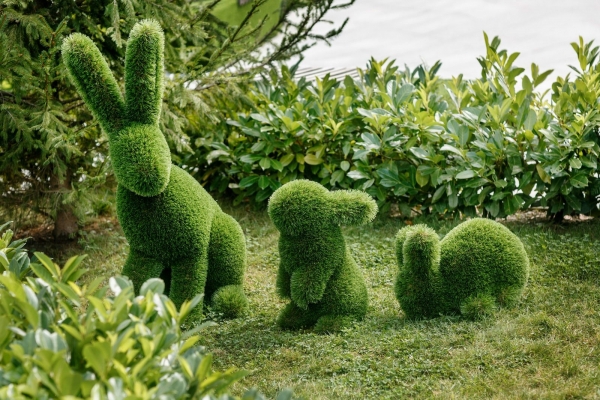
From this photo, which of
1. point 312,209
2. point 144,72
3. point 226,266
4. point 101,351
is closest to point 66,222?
point 226,266

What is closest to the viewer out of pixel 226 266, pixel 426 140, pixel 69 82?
pixel 226 266

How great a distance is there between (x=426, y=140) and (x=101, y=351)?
4476mm

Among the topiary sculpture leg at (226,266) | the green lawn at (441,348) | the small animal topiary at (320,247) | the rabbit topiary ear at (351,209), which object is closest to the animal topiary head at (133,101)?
the topiary sculpture leg at (226,266)

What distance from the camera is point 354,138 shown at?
20.7 ft

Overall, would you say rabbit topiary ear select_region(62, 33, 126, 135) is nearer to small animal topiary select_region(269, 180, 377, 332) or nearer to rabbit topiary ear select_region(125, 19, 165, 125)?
rabbit topiary ear select_region(125, 19, 165, 125)

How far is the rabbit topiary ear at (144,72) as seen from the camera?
12.3 feet

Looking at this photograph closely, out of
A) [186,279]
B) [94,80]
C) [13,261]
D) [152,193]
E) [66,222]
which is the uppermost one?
[94,80]

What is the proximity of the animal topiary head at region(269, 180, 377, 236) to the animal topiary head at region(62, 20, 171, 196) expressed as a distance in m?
0.70

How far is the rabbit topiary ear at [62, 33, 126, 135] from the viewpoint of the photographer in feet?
12.4

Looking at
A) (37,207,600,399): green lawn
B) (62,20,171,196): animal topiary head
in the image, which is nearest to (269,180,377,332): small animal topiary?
(37,207,600,399): green lawn

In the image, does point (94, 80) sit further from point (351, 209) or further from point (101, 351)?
point (101, 351)

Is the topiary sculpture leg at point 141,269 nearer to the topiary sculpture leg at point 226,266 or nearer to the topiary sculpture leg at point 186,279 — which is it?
the topiary sculpture leg at point 186,279

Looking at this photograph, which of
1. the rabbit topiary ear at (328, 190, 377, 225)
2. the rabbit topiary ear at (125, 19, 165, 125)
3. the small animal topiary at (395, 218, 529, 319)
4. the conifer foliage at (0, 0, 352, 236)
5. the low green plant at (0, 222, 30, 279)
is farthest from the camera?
the conifer foliage at (0, 0, 352, 236)

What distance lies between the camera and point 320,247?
3.85m
